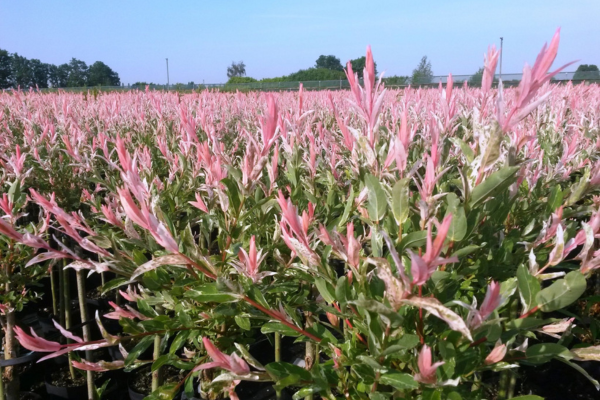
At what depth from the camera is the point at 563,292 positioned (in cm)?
80

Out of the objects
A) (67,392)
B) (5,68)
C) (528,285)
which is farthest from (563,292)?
(5,68)

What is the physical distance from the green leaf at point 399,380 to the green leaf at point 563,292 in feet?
0.93

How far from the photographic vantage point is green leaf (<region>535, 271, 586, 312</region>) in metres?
0.77

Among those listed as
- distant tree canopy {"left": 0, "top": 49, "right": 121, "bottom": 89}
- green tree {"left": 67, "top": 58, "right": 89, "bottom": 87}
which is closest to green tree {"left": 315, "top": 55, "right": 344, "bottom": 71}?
distant tree canopy {"left": 0, "top": 49, "right": 121, "bottom": 89}

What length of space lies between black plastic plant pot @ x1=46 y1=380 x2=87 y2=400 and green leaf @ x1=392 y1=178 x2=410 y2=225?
2.48 meters

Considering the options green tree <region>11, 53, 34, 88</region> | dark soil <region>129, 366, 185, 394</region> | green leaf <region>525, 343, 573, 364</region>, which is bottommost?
dark soil <region>129, 366, 185, 394</region>

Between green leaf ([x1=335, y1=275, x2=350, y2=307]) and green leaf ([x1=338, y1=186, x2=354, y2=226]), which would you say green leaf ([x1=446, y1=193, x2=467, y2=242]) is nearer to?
green leaf ([x1=335, y1=275, x2=350, y2=307])

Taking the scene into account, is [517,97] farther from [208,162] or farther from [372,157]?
[208,162]

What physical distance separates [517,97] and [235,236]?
83 centimetres

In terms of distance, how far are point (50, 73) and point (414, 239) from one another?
94653 mm

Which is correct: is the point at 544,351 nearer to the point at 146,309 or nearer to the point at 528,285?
the point at 528,285

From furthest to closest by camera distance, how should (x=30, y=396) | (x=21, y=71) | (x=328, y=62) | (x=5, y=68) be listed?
(x=328, y=62) → (x=21, y=71) → (x=5, y=68) → (x=30, y=396)

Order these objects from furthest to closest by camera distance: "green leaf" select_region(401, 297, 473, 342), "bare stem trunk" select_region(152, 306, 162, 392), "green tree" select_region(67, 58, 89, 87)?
"green tree" select_region(67, 58, 89, 87) → "bare stem trunk" select_region(152, 306, 162, 392) → "green leaf" select_region(401, 297, 473, 342)

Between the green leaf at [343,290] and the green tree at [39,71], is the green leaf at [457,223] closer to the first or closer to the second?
the green leaf at [343,290]
